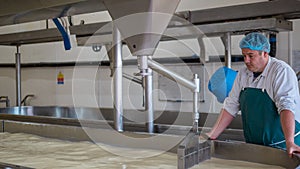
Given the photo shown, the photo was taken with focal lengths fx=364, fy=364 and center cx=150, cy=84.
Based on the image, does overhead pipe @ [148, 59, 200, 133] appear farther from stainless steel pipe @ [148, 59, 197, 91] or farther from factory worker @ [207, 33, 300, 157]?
factory worker @ [207, 33, 300, 157]

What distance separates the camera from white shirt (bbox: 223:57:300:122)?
142 centimetres

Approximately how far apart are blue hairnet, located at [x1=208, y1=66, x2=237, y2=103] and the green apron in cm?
19

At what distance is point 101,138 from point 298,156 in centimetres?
87

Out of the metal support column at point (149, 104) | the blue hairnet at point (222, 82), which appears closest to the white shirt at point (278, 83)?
the blue hairnet at point (222, 82)

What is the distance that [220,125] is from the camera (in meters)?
1.63

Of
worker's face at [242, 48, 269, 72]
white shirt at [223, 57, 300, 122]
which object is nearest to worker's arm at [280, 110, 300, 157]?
white shirt at [223, 57, 300, 122]

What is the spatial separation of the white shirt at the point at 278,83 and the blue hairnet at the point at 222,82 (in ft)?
0.36

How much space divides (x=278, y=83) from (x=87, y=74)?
287 centimetres

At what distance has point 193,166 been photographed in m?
1.23

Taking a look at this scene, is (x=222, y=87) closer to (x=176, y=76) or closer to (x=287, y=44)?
(x=176, y=76)


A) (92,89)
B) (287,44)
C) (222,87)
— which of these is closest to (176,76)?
(222,87)

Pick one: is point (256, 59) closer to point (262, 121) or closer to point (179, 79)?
point (262, 121)

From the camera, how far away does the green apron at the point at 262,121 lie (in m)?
1.50

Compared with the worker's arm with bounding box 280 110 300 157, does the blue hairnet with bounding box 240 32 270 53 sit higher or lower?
higher
